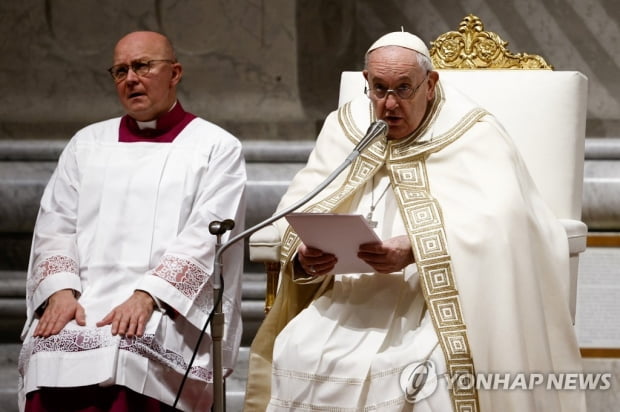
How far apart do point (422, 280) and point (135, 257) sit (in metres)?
1.23

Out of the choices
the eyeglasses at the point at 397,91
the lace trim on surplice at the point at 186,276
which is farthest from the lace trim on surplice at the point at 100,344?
the eyeglasses at the point at 397,91

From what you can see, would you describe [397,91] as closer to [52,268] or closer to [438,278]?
[438,278]

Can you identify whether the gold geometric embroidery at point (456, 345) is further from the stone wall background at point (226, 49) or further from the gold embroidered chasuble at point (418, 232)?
the stone wall background at point (226, 49)

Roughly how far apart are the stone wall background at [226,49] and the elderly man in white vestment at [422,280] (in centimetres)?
173

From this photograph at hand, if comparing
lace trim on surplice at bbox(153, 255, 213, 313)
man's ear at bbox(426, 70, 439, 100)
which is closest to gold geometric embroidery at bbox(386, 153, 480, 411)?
man's ear at bbox(426, 70, 439, 100)

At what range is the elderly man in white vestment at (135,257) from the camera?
4285mm

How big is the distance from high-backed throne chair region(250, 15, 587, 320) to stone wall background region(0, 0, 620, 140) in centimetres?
131

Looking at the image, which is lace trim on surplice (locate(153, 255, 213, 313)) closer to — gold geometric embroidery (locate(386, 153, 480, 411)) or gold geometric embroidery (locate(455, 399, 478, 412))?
gold geometric embroidery (locate(386, 153, 480, 411))

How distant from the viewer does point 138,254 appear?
15.1ft

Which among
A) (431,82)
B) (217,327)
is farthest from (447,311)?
(431,82)

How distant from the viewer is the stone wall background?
623 cm

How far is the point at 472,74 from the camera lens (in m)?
4.87

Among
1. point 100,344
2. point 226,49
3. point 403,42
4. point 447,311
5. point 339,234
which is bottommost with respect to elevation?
point 100,344

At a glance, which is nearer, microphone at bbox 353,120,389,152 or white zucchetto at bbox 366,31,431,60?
microphone at bbox 353,120,389,152
